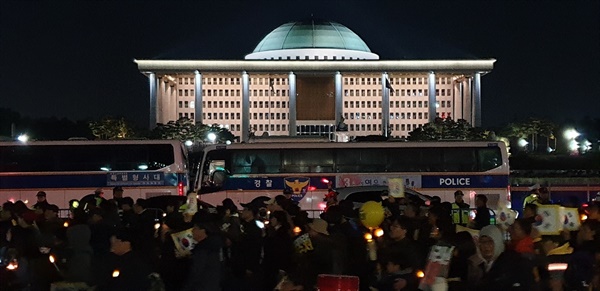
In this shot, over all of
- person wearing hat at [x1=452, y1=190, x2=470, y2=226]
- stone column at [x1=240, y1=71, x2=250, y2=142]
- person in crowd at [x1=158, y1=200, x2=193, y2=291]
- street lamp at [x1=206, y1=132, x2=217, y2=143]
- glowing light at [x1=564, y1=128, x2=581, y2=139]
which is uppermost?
stone column at [x1=240, y1=71, x2=250, y2=142]

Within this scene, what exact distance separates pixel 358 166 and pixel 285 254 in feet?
72.1

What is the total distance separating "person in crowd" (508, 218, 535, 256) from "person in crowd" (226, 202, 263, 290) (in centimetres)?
301

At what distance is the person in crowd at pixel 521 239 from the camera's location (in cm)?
975

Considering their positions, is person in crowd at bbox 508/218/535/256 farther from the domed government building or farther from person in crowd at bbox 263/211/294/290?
the domed government building

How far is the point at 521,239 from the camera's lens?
987cm

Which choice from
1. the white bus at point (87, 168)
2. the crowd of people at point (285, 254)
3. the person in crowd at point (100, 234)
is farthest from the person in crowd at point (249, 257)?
the white bus at point (87, 168)

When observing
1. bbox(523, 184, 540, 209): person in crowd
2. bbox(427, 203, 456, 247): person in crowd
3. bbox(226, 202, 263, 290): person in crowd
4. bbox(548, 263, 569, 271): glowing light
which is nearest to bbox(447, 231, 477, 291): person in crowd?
A: bbox(427, 203, 456, 247): person in crowd

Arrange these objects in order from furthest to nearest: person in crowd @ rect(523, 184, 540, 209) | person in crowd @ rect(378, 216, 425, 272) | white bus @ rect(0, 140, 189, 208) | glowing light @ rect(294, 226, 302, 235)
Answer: white bus @ rect(0, 140, 189, 208) < person in crowd @ rect(523, 184, 540, 209) < glowing light @ rect(294, 226, 302, 235) < person in crowd @ rect(378, 216, 425, 272)

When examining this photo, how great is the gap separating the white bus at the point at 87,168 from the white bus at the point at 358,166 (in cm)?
134

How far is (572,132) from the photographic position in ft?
343

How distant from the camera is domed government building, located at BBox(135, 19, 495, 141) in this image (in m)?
117

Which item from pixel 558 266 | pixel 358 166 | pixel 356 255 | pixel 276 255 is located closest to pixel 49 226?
pixel 276 255

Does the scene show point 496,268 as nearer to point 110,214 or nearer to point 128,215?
point 110,214

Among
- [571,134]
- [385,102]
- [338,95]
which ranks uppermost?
[338,95]
